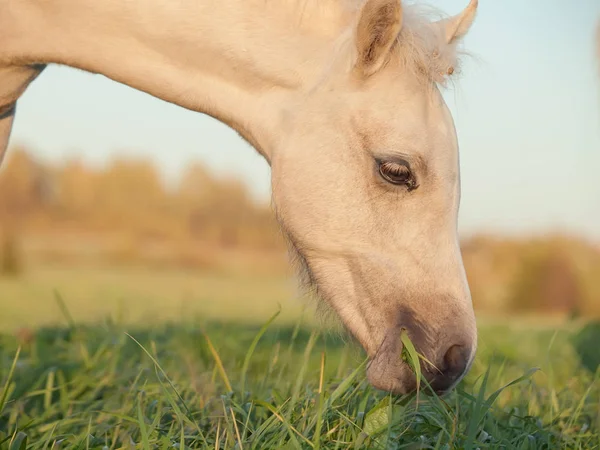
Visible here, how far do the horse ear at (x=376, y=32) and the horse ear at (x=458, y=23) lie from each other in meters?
0.33

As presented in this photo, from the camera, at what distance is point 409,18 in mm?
2760

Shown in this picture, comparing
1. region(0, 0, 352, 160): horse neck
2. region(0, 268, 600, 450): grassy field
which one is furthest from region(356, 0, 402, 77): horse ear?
region(0, 268, 600, 450): grassy field

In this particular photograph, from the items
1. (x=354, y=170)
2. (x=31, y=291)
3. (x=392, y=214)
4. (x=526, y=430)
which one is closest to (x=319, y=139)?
(x=354, y=170)

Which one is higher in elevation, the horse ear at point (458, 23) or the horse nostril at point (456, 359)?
the horse ear at point (458, 23)

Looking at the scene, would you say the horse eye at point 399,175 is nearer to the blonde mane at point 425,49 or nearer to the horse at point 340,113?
the horse at point 340,113

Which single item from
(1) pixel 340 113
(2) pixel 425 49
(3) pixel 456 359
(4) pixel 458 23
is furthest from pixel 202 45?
(3) pixel 456 359

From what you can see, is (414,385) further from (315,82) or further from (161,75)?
(161,75)

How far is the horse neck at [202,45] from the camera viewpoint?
2807 mm

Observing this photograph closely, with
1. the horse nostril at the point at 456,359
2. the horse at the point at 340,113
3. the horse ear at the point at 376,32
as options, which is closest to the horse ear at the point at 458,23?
the horse at the point at 340,113

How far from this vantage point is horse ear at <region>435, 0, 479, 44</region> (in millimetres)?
2865

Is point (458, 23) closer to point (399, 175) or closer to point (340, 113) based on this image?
point (340, 113)

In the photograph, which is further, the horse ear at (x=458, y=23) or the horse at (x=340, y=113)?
the horse ear at (x=458, y=23)

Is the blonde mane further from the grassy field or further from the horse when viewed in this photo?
the grassy field

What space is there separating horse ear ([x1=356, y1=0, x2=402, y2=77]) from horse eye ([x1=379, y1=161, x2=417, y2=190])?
0.37 metres
